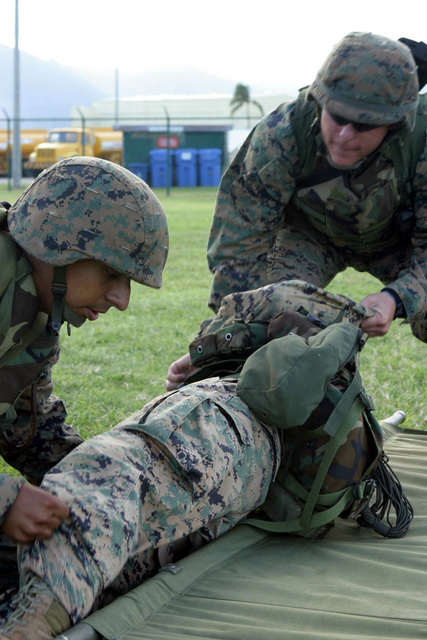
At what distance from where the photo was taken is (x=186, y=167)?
28.6 m

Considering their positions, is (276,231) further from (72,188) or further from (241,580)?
(241,580)

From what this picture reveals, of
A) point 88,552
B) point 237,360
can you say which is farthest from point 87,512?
point 237,360

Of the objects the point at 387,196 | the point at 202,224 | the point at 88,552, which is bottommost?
the point at 202,224

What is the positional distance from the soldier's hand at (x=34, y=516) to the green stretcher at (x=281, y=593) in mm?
237

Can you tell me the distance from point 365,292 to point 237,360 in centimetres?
547

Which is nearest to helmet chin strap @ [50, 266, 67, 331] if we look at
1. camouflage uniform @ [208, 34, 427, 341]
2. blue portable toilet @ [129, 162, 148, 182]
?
camouflage uniform @ [208, 34, 427, 341]

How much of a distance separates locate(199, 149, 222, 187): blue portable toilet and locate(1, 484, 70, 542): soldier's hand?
27.2 m

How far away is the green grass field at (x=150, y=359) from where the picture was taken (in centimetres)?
442

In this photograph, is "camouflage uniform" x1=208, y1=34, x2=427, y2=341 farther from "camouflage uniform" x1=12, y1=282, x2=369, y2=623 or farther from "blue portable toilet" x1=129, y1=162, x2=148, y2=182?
"blue portable toilet" x1=129, y1=162, x2=148, y2=182

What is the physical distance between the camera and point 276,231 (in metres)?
3.96

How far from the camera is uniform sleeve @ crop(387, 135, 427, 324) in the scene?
3555 mm

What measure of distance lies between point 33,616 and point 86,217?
1181 mm

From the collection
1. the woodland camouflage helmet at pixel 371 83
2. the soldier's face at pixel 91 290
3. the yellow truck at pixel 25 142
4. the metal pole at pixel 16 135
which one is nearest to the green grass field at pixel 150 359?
the soldier's face at pixel 91 290

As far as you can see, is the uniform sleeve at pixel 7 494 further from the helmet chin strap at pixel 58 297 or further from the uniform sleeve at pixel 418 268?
the uniform sleeve at pixel 418 268
